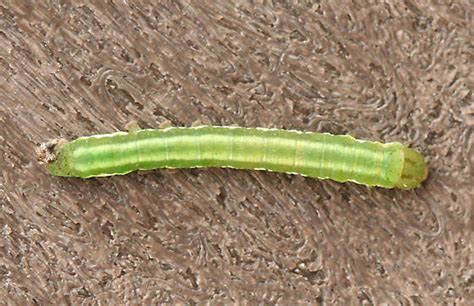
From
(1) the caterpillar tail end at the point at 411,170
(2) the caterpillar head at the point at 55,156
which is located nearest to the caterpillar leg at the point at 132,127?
(2) the caterpillar head at the point at 55,156

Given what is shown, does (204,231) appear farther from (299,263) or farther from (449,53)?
(449,53)

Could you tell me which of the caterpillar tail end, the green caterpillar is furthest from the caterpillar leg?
the caterpillar tail end

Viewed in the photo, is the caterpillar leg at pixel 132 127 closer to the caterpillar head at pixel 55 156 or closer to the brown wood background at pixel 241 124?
the brown wood background at pixel 241 124

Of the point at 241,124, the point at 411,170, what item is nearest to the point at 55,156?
the point at 241,124

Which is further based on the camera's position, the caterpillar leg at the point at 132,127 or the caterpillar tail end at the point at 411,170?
the caterpillar leg at the point at 132,127

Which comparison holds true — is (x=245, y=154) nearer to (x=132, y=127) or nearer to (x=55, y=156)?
(x=132, y=127)

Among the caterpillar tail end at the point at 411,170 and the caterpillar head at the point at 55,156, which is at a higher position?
A: the caterpillar head at the point at 55,156

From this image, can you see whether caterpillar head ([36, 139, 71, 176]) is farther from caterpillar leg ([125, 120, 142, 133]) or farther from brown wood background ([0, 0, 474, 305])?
caterpillar leg ([125, 120, 142, 133])
